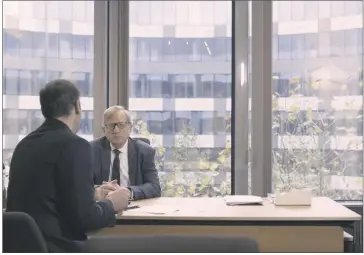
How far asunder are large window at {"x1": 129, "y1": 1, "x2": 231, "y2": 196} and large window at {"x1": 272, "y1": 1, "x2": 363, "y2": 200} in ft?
1.45

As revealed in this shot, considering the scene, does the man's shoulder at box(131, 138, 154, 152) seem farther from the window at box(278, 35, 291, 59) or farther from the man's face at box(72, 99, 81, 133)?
the window at box(278, 35, 291, 59)

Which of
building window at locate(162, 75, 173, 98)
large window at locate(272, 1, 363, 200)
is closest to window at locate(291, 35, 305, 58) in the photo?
large window at locate(272, 1, 363, 200)

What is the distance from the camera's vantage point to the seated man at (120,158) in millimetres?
2916

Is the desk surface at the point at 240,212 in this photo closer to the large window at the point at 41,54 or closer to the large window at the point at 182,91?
the large window at the point at 182,91

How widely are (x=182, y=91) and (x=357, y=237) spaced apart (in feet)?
6.00

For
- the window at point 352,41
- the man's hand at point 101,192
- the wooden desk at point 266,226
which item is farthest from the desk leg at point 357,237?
the window at point 352,41

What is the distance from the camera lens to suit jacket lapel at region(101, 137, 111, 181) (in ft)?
9.54

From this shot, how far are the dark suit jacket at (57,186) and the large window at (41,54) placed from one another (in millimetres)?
1879

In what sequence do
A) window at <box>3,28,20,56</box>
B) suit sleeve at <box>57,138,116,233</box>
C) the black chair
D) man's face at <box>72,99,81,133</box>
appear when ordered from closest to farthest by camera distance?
Answer: the black chair, suit sleeve at <box>57,138,116,233</box>, man's face at <box>72,99,81,133</box>, window at <box>3,28,20,56</box>

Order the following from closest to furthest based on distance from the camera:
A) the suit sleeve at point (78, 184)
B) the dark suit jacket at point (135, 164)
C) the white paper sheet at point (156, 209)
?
1. the suit sleeve at point (78, 184)
2. the white paper sheet at point (156, 209)
3. the dark suit jacket at point (135, 164)

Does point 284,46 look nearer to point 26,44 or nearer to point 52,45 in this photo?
point 52,45

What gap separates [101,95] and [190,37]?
33.8 inches

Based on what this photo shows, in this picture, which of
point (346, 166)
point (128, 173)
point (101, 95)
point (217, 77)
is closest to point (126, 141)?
point (128, 173)

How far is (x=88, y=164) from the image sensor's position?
1.78 meters
